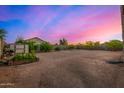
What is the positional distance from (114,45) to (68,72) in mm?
566

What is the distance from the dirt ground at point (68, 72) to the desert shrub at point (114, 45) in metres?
0.05

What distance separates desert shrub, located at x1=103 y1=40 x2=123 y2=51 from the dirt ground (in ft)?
0.18

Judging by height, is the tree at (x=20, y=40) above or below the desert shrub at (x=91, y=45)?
above

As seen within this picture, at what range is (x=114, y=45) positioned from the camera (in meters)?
3.58

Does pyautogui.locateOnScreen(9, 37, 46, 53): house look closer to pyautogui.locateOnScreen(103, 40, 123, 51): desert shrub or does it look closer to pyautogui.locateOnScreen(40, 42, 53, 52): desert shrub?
pyautogui.locateOnScreen(40, 42, 53, 52): desert shrub

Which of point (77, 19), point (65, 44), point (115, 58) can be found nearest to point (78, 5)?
point (77, 19)

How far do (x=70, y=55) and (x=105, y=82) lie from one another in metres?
0.49

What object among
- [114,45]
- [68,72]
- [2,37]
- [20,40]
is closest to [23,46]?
[20,40]

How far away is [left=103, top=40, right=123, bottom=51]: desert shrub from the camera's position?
358 cm

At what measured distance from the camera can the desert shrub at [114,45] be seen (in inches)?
141

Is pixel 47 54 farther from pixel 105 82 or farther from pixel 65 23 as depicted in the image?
pixel 105 82

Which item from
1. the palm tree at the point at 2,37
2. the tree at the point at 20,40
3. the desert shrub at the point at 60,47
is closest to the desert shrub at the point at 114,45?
the desert shrub at the point at 60,47

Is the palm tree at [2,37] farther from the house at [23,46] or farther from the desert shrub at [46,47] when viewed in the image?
the desert shrub at [46,47]

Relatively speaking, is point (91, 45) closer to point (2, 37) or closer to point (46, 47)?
point (46, 47)
